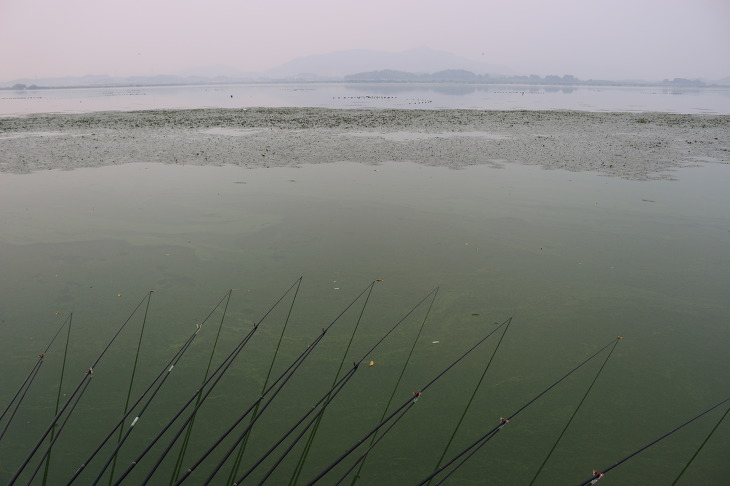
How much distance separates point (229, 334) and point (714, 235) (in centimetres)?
508

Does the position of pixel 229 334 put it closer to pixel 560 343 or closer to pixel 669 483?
pixel 560 343

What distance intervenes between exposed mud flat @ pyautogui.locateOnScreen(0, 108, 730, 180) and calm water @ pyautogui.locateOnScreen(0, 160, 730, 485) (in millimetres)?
2256

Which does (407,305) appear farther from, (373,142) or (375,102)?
(375,102)

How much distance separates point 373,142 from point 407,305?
26.0 feet

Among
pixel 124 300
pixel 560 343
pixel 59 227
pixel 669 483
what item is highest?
Result: pixel 59 227

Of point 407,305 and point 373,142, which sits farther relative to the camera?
point 373,142

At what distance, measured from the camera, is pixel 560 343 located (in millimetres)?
3062

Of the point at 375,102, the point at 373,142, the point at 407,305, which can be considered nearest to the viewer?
the point at 407,305

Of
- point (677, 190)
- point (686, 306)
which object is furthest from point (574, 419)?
point (677, 190)

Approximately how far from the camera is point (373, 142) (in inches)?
428

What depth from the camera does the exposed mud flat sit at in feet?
28.5

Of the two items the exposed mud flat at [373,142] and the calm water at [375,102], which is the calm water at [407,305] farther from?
the calm water at [375,102]

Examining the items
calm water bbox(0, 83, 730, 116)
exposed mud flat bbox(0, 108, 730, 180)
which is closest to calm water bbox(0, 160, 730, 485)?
exposed mud flat bbox(0, 108, 730, 180)

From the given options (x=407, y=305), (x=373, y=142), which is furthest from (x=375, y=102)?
(x=407, y=305)
